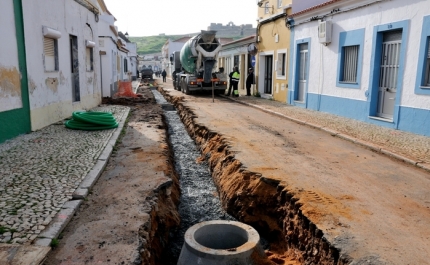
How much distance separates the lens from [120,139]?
835 centimetres

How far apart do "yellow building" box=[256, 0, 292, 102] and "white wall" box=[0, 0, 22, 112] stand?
11.9 meters

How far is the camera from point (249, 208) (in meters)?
5.29

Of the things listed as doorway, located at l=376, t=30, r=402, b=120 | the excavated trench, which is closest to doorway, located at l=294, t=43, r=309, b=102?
doorway, located at l=376, t=30, r=402, b=120

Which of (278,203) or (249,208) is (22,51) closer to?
(249,208)

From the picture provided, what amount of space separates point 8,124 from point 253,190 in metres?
5.49

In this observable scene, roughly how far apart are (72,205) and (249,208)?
2530 mm

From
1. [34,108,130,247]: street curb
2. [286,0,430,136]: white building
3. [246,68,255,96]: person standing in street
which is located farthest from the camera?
[246,68,255,96]: person standing in street

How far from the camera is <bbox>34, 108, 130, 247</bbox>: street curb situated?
3480 millimetres

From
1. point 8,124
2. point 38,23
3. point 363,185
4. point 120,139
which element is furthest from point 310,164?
point 38,23

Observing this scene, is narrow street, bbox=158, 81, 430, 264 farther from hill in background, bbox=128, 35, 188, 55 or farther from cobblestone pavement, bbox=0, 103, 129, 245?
hill in background, bbox=128, 35, 188, 55

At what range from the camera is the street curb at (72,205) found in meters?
3.48

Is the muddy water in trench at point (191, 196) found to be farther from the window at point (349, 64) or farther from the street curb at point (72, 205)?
the window at point (349, 64)

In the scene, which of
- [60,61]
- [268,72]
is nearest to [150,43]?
[268,72]

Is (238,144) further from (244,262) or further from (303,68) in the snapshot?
(303,68)
